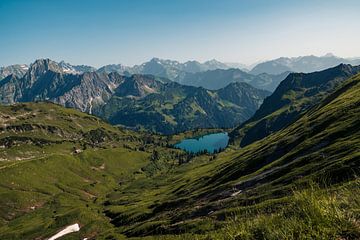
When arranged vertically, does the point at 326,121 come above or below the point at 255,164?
above

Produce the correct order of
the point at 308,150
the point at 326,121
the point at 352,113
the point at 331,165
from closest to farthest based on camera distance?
the point at 331,165, the point at 308,150, the point at 352,113, the point at 326,121

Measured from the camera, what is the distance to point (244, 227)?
9.78m

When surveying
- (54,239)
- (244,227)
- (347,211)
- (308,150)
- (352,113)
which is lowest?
(54,239)

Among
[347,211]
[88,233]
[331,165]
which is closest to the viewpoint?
[347,211]

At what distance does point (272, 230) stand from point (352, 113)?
12983 centimetres

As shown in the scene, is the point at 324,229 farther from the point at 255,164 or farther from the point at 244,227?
the point at 255,164

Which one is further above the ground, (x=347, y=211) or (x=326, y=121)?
(x=347, y=211)

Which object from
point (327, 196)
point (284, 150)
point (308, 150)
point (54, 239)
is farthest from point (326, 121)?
point (54, 239)

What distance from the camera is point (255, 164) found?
140 m

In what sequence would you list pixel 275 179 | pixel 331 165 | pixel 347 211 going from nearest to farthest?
pixel 347 211
pixel 331 165
pixel 275 179

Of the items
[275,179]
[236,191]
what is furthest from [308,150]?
[236,191]

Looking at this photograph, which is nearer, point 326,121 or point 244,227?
point 244,227

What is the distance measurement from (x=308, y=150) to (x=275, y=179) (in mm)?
18528

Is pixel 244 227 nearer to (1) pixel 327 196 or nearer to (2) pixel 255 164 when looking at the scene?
(1) pixel 327 196
